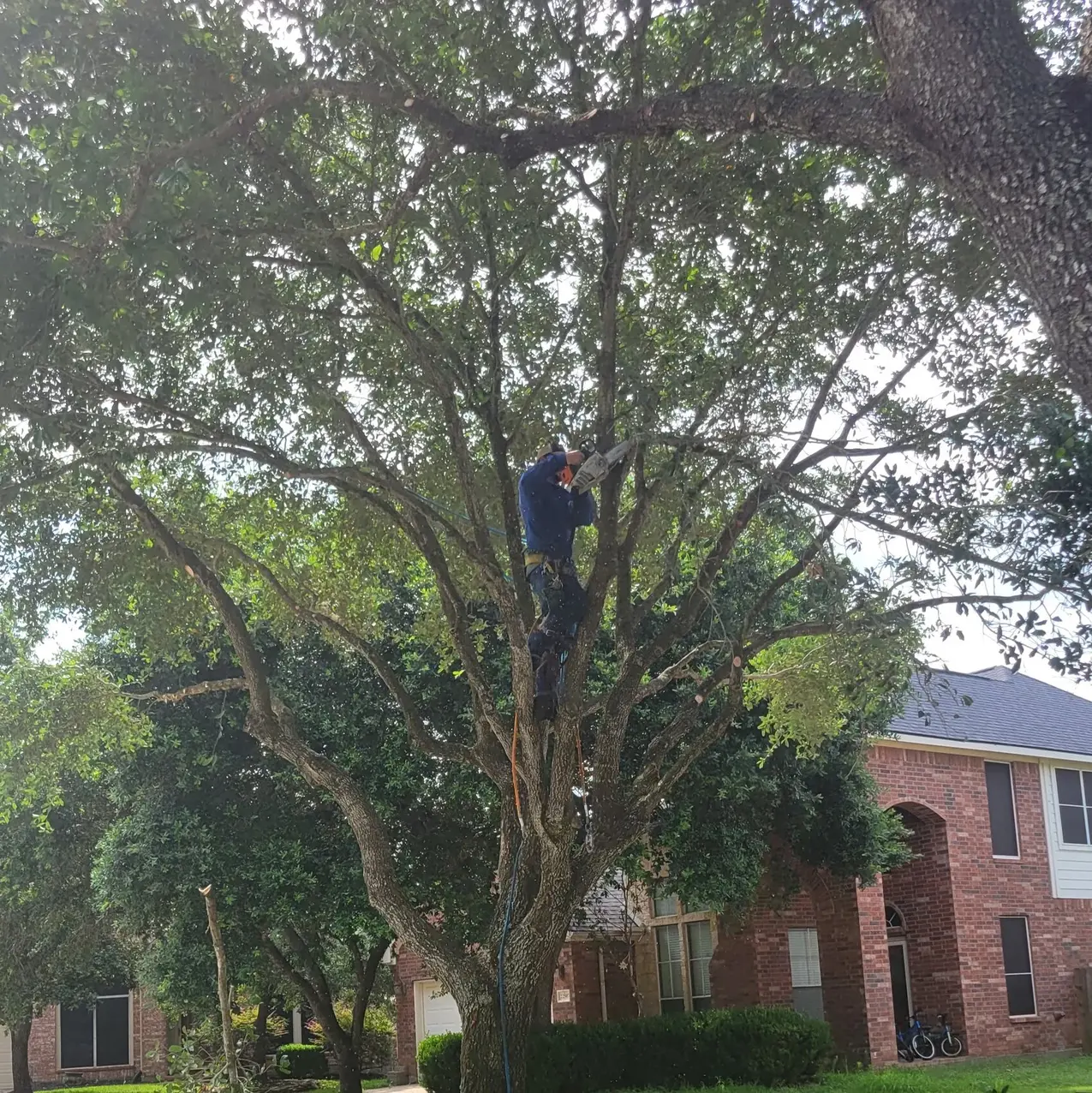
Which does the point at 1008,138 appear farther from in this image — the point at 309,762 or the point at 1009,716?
the point at 1009,716

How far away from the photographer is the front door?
68.2ft

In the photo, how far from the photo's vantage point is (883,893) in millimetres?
21031

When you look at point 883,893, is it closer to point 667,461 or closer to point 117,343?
point 667,461

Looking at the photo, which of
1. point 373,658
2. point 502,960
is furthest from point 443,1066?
point 373,658

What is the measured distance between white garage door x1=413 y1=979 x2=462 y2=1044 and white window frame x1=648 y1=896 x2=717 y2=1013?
498 centimetres

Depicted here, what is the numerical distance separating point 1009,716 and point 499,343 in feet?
52.5

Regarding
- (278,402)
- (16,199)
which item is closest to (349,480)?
(278,402)

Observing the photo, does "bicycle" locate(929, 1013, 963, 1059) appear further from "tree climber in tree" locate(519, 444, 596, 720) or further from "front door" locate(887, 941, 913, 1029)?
"tree climber in tree" locate(519, 444, 596, 720)

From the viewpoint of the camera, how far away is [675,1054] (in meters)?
16.8

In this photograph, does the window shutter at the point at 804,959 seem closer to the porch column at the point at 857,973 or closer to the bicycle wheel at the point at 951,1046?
the porch column at the point at 857,973

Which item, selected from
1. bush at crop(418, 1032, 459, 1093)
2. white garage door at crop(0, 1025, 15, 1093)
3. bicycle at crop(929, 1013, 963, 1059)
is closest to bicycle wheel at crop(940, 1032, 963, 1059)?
bicycle at crop(929, 1013, 963, 1059)

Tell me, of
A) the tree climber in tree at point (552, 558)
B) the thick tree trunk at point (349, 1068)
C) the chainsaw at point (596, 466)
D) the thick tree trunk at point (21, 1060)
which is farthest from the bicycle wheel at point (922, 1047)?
the thick tree trunk at point (21, 1060)

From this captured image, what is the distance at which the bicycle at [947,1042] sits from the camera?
19203mm

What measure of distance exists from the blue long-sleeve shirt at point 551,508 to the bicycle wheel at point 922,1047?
43.8ft
